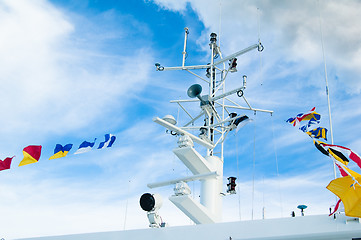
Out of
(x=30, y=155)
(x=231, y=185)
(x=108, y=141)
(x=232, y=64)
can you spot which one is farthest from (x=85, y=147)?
(x=232, y=64)

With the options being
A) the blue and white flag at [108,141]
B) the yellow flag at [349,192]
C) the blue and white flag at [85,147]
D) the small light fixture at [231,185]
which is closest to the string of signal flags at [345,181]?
the yellow flag at [349,192]

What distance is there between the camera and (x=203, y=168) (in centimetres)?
1030

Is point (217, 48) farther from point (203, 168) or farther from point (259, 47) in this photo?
point (203, 168)

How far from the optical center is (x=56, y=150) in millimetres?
10383

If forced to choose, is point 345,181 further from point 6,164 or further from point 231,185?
point 6,164

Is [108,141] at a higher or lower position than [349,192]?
higher

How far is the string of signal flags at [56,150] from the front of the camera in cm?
1020

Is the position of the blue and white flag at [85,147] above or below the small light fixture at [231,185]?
above

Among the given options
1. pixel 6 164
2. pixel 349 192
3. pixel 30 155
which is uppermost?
pixel 30 155

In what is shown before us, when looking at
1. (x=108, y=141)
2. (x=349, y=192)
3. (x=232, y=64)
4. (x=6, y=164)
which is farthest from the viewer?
(x=232, y=64)

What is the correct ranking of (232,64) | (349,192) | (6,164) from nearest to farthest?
(349,192) → (6,164) → (232,64)

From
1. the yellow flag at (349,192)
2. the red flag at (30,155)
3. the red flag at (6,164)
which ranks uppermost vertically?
the red flag at (30,155)

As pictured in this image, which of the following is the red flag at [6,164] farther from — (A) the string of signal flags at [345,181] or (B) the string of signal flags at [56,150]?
(A) the string of signal flags at [345,181]

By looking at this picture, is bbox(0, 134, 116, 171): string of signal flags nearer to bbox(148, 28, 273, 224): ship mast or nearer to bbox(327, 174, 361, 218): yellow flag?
bbox(148, 28, 273, 224): ship mast
